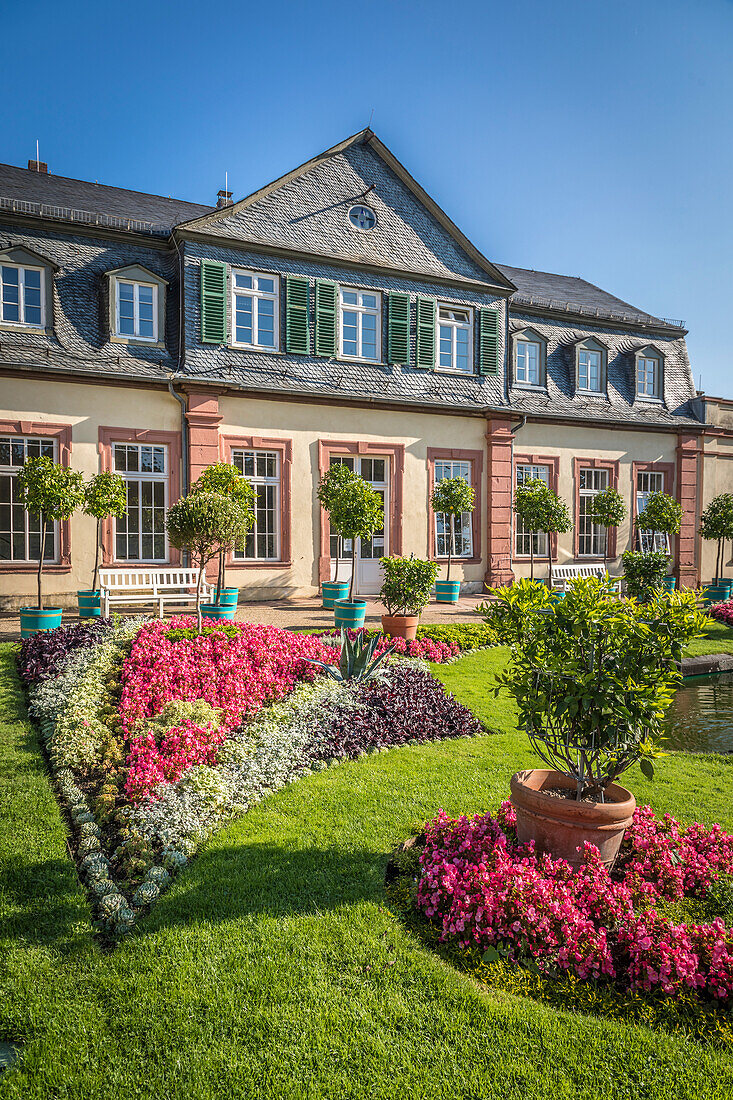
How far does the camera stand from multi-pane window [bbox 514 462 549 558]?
17562 mm

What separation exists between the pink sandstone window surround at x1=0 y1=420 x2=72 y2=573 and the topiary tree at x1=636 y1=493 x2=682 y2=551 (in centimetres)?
1394

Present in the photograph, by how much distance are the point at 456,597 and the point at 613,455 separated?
7.26 meters

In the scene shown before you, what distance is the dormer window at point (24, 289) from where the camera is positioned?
12.1m

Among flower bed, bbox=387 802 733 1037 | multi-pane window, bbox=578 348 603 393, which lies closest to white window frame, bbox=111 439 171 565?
flower bed, bbox=387 802 733 1037

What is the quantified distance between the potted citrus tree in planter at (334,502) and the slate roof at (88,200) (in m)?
5.98

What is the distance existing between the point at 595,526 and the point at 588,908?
54.8ft

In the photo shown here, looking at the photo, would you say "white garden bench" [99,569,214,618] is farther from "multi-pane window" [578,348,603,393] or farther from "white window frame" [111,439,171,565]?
"multi-pane window" [578,348,603,393]

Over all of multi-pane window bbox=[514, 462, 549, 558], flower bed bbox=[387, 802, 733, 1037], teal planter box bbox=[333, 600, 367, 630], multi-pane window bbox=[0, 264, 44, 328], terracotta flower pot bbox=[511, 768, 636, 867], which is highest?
multi-pane window bbox=[0, 264, 44, 328]

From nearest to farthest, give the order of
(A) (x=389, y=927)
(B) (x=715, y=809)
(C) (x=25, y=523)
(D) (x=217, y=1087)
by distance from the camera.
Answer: (D) (x=217, y=1087), (A) (x=389, y=927), (B) (x=715, y=809), (C) (x=25, y=523)

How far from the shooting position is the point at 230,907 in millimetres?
3537

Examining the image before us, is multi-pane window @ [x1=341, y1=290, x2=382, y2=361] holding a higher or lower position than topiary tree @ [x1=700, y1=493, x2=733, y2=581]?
higher

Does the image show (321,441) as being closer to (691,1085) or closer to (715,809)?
(715,809)

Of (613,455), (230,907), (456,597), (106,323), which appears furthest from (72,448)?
(613,455)

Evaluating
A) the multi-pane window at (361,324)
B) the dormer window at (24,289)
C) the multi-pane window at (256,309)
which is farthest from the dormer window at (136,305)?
the multi-pane window at (361,324)
